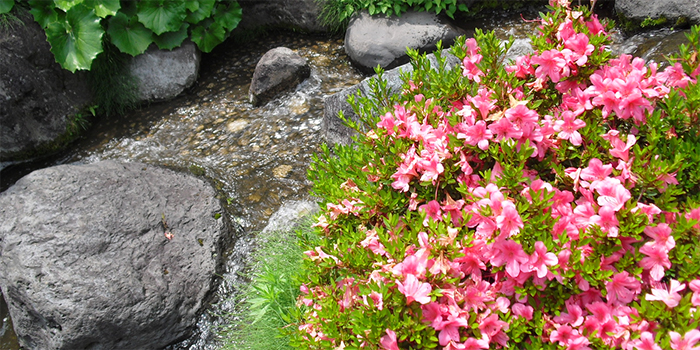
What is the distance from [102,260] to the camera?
318 cm

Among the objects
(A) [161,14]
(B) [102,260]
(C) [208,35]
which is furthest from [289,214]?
(A) [161,14]

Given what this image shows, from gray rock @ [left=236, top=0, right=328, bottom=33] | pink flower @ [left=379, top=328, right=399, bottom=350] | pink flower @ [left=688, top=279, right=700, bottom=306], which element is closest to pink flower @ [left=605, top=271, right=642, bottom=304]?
pink flower @ [left=688, top=279, right=700, bottom=306]

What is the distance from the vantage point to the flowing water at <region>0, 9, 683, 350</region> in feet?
13.3

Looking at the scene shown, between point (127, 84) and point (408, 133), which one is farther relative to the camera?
point (127, 84)

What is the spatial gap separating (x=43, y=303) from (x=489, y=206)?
9.37ft

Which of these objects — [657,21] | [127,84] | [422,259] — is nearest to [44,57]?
[127,84]

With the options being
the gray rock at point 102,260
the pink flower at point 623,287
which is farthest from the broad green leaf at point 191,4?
the pink flower at point 623,287

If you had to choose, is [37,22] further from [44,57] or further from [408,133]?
[408,133]

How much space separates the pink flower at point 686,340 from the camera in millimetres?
1212

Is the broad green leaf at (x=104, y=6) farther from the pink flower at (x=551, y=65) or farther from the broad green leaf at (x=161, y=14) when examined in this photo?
the pink flower at (x=551, y=65)

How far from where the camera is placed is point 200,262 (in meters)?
3.37

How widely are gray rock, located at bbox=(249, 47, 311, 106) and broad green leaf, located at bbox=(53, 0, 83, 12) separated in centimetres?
192

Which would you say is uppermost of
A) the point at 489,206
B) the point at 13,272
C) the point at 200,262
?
the point at 489,206

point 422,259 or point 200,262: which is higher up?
point 422,259
